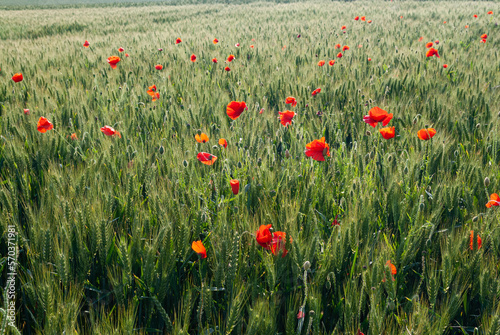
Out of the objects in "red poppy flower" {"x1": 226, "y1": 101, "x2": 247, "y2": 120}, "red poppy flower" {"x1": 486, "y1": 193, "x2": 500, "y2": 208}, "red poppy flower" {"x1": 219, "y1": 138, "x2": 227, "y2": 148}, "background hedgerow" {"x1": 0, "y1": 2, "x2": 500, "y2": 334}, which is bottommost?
"background hedgerow" {"x1": 0, "y1": 2, "x2": 500, "y2": 334}

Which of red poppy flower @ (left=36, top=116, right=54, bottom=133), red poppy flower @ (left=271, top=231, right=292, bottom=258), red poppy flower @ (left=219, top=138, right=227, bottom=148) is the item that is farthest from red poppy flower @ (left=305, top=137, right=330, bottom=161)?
red poppy flower @ (left=36, top=116, right=54, bottom=133)

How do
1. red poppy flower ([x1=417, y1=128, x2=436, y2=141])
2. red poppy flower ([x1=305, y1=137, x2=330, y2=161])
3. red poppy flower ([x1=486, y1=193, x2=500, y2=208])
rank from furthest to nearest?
1. red poppy flower ([x1=417, y1=128, x2=436, y2=141])
2. red poppy flower ([x1=305, y1=137, x2=330, y2=161])
3. red poppy flower ([x1=486, y1=193, x2=500, y2=208])

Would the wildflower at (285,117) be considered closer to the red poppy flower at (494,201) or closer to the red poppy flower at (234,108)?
the red poppy flower at (234,108)

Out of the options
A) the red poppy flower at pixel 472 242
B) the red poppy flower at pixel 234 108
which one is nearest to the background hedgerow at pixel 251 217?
the red poppy flower at pixel 472 242

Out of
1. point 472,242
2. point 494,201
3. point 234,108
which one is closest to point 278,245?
point 472,242

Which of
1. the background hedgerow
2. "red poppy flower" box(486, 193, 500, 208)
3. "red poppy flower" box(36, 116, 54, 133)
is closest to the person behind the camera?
the background hedgerow

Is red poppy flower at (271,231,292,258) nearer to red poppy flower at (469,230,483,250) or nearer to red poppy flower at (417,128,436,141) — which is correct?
red poppy flower at (469,230,483,250)

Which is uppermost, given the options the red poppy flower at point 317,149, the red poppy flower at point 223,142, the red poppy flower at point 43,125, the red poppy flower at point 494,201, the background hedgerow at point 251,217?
the red poppy flower at point 43,125

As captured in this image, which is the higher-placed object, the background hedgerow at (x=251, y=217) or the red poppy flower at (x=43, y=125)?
the red poppy flower at (x=43, y=125)

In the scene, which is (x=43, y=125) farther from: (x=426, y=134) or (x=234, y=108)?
(x=426, y=134)

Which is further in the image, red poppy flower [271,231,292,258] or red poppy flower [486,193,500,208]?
red poppy flower [486,193,500,208]

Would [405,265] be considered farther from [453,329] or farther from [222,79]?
[222,79]

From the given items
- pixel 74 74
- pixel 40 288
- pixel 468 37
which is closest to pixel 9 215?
pixel 40 288

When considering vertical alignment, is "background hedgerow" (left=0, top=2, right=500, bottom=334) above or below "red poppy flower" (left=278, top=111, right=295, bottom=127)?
below
